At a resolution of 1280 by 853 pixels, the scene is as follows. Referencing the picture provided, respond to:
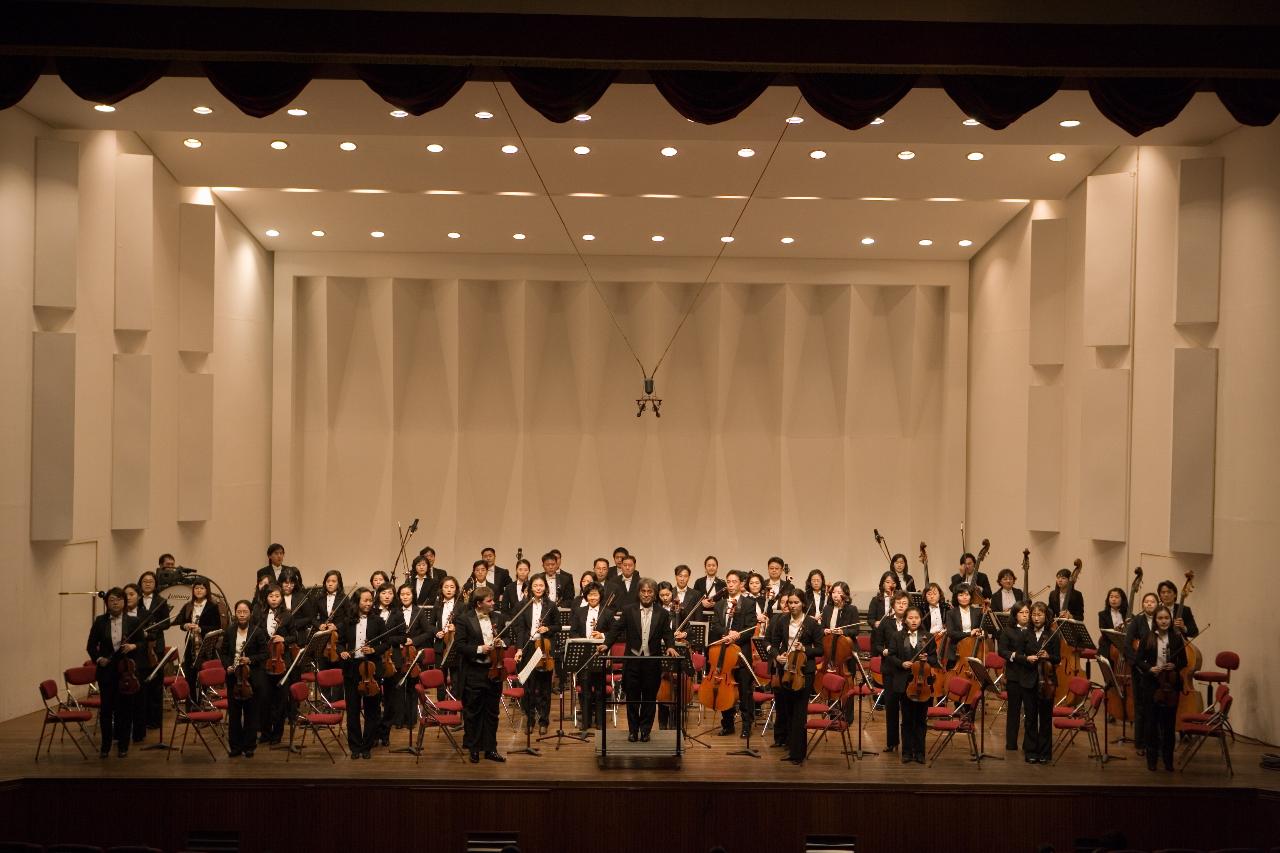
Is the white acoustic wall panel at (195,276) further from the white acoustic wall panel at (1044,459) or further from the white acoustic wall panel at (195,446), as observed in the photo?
the white acoustic wall panel at (1044,459)

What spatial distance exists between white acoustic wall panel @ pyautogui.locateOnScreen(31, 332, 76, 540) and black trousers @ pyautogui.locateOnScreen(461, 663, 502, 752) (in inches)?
174

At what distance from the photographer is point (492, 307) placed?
670 inches

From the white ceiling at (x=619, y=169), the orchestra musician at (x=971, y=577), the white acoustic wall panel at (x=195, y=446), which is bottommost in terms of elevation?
the orchestra musician at (x=971, y=577)

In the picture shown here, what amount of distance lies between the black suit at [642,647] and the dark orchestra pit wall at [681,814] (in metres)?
1.39

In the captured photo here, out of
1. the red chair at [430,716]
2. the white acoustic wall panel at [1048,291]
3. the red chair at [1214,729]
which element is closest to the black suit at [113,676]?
the red chair at [430,716]

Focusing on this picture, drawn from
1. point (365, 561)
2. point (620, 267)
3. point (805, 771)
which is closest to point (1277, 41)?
point (805, 771)

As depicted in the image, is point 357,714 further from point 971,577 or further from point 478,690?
point 971,577

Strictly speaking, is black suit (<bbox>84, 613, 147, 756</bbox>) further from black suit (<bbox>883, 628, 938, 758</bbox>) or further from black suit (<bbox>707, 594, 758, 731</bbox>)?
black suit (<bbox>883, 628, 938, 758</bbox>)

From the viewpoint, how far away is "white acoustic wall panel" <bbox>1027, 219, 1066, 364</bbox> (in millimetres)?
13680

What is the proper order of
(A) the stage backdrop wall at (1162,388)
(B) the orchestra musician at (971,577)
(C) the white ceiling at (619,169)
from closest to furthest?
(C) the white ceiling at (619,169)
(A) the stage backdrop wall at (1162,388)
(B) the orchestra musician at (971,577)

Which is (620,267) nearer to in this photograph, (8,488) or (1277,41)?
(8,488)

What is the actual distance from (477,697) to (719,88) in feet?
17.3

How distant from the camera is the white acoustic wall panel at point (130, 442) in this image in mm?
12172

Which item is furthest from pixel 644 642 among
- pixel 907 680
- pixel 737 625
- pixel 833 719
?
pixel 907 680
